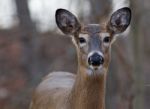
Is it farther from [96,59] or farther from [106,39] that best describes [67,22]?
[96,59]

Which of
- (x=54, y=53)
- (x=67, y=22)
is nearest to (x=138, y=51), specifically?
(x=67, y=22)

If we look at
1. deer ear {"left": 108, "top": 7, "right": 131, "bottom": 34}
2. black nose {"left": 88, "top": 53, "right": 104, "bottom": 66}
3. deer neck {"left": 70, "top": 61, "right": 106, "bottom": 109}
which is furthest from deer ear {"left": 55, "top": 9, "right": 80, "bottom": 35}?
black nose {"left": 88, "top": 53, "right": 104, "bottom": 66}

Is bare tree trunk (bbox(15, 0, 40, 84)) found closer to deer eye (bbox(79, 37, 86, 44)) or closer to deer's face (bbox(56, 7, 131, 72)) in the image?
deer's face (bbox(56, 7, 131, 72))

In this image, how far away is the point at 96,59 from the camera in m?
8.30

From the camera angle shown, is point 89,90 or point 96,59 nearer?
point 96,59

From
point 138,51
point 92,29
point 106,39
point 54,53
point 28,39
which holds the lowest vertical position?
point 54,53

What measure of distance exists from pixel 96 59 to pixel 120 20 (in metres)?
1.16

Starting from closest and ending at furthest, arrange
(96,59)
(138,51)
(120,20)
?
(96,59)
(120,20)
(138,51)

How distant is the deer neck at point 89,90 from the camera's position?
28.6ft

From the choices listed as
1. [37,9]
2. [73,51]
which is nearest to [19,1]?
[37,9]

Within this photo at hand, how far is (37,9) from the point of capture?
1788 cm

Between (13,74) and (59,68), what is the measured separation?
4.10m

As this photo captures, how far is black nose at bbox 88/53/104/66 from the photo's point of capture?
830cm

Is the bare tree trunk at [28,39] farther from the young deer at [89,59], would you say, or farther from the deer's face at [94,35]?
the deer's face at [94,35]
